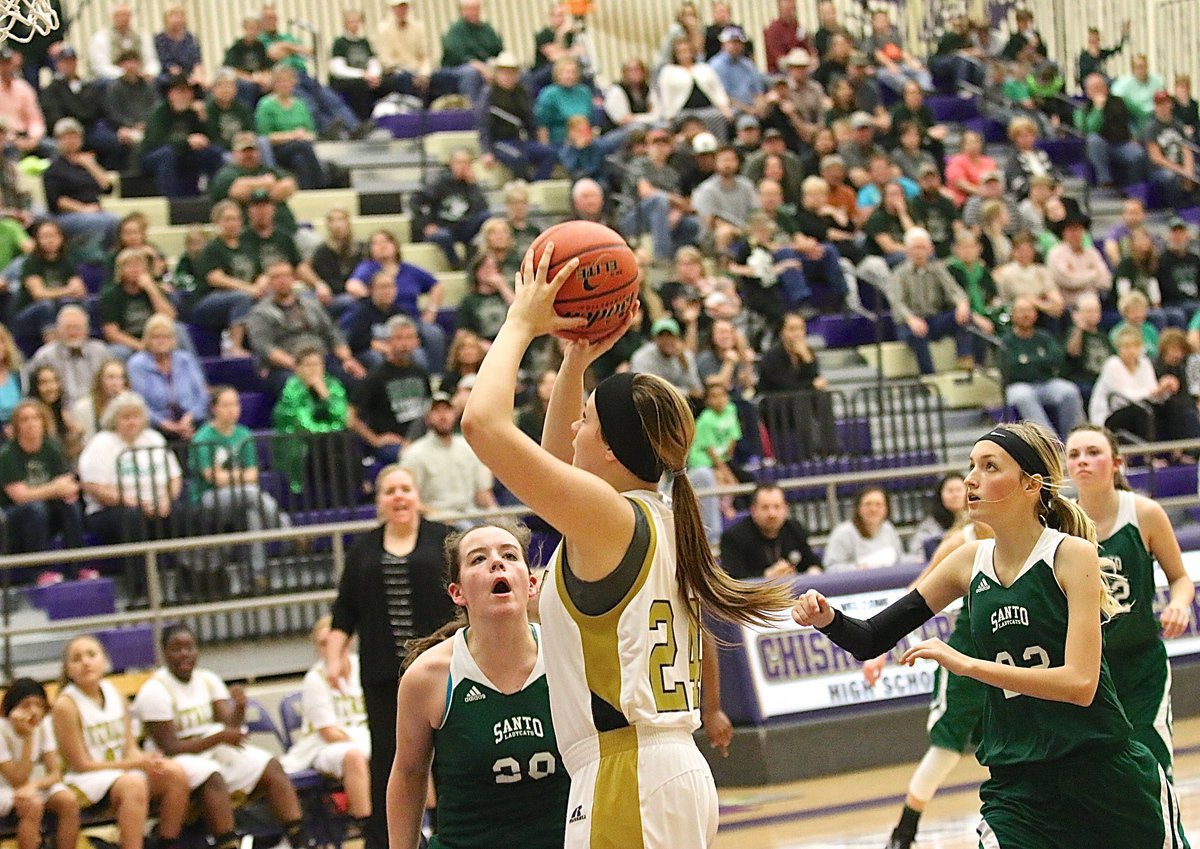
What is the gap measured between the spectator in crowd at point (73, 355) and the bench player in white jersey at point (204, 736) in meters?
2.80

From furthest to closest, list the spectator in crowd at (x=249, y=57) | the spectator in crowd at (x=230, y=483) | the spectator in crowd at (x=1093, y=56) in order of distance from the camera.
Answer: the spectator in crowd at (x=1093, y=56)
the spectator in crowd at (x=249, y=57)
the spectator in crowd at (x=230, y=483)

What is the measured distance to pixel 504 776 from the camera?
14.2ft

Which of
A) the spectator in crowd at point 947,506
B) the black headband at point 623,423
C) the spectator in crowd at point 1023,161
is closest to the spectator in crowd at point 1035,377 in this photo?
the spectator in crowd at point 947,506

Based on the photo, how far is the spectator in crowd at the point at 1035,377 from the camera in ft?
43.9

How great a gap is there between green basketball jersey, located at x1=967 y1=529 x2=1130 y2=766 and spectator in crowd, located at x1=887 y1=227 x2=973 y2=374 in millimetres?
9862

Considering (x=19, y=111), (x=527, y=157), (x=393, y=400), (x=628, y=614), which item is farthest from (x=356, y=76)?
(x=628, y=614)

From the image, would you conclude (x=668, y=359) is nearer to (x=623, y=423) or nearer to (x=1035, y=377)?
(x=1035, y=377)

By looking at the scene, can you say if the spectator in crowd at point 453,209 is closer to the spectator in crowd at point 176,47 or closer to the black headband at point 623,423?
the spectator in crowd at point 176,47

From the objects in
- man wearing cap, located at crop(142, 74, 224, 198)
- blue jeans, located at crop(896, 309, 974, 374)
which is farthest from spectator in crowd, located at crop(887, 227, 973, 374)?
man wearing cap, located at crop(142, 74, 224, 198)

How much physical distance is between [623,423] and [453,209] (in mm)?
11181

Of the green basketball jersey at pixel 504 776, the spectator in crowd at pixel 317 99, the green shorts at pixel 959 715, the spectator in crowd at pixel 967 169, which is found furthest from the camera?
the spectator in crowd at pixel 967 169

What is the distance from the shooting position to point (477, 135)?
16.3 m

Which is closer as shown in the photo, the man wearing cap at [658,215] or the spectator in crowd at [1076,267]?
the man wearing cap at [658,215]

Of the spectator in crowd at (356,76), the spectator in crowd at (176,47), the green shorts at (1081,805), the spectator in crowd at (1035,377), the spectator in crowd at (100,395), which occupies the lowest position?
the spectator in crowd at (1035,377)
